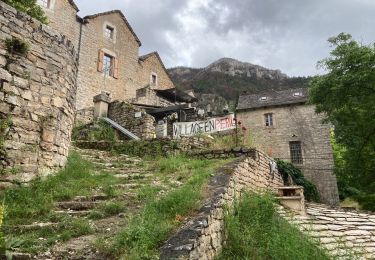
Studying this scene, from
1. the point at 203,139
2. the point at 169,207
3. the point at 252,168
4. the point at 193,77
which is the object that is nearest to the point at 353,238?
the point at 252,168

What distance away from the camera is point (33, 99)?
5758 mm

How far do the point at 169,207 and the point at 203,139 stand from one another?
623 centimetres

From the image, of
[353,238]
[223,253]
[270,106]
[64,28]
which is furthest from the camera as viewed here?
[270,106]

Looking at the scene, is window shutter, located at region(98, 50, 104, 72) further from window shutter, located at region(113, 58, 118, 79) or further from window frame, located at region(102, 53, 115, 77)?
window shutter, located at region(113, 58, 118, 79)

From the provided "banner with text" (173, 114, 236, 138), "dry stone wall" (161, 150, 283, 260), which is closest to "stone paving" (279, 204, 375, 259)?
"dry stone wall" (161, 150, 283, 260)

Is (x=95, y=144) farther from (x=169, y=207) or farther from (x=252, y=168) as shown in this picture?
(x=169, y=207)

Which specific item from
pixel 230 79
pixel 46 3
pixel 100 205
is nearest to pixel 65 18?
pixel 46 3

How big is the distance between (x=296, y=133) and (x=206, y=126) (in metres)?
10.4

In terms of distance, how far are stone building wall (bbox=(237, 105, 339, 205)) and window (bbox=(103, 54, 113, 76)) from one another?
9541mm

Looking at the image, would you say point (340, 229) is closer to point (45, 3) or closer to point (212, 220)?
point (212, 220)

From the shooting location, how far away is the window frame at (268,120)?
22.0 m

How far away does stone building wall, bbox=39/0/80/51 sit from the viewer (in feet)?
60.1

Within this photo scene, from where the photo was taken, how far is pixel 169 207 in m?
4.71

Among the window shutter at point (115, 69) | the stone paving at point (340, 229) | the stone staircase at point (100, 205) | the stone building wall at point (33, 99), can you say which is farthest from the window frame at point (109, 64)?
the stone paving at point (340, 229)
